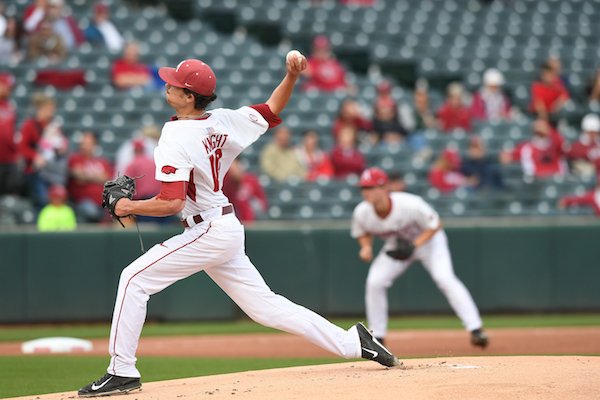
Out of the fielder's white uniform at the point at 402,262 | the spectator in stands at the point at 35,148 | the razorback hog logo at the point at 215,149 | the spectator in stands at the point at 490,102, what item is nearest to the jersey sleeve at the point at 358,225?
the fielder's white uniform at the point at 402,262

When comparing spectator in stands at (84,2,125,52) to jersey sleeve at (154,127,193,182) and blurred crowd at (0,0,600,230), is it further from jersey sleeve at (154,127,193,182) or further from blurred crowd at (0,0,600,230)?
jersey sleeve at (154,127,193,182)

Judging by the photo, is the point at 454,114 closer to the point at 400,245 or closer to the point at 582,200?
the point at 582,200

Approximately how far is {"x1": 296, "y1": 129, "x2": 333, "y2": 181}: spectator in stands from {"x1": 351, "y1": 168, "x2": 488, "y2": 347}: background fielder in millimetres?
3906

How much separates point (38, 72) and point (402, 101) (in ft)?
17.0

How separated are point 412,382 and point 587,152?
1077cm

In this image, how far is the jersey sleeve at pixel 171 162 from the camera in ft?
19.2

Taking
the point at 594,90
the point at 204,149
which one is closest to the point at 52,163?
the point at 204,149

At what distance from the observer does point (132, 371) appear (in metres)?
6.09

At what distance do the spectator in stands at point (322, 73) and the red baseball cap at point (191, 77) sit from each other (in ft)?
32.2

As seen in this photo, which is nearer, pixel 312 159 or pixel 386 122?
pixel 312 159

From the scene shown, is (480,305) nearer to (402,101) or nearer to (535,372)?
(402,101)

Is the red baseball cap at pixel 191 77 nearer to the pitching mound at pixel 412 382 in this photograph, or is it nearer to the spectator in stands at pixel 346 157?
the pitching mound at pixel 412 382

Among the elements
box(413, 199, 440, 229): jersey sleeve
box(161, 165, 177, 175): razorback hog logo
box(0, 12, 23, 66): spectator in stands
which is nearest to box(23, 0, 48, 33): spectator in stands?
box(0, 12, 23, 66): spectator in stands

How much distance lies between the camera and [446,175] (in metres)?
14.6
